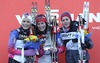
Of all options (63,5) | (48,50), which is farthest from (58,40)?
(63,5)

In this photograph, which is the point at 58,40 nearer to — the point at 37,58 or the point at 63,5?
the point at 37,58

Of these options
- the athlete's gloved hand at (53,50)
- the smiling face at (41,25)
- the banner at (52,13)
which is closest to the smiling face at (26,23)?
the smiling face at (41,25)

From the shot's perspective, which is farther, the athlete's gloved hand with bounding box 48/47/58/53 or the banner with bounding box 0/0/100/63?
the banner with bounding box 0/0/100/63

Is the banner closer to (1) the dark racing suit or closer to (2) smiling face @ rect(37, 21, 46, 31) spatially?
(1) the dark racing suit

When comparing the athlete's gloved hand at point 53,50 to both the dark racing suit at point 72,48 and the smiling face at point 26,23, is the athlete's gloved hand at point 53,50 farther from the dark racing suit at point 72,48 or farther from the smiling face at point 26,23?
the smiling face at point 26,23

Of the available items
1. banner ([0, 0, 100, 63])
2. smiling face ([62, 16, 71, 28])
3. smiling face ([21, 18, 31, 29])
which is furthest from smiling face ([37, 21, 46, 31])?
banner ([0, 0, 100, 63])

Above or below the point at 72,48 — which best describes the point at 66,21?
above

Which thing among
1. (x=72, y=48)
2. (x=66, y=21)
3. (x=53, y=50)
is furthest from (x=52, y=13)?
(x=53, y=50)

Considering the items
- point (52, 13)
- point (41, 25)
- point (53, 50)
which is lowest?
point (53, 50)

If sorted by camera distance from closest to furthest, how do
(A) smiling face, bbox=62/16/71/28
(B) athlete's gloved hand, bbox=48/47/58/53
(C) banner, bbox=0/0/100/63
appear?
(B) athlete's gloved hand, bbox=48/47/58/53
(A) smiling face, bbox=62/16/71/28
(C) banner, bbox=0/0/100/63

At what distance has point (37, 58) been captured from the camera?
4441 millimetres

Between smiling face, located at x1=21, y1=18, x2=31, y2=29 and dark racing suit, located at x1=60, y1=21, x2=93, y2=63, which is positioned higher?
smiling face, located at x1=21, y1=18, x2=31, y2=29

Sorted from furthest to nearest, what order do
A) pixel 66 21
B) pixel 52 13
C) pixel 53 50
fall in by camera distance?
pixel 52 13 < pixel 66 21 < pixel 53 50

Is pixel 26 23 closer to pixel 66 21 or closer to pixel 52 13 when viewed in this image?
pixel 66 21
